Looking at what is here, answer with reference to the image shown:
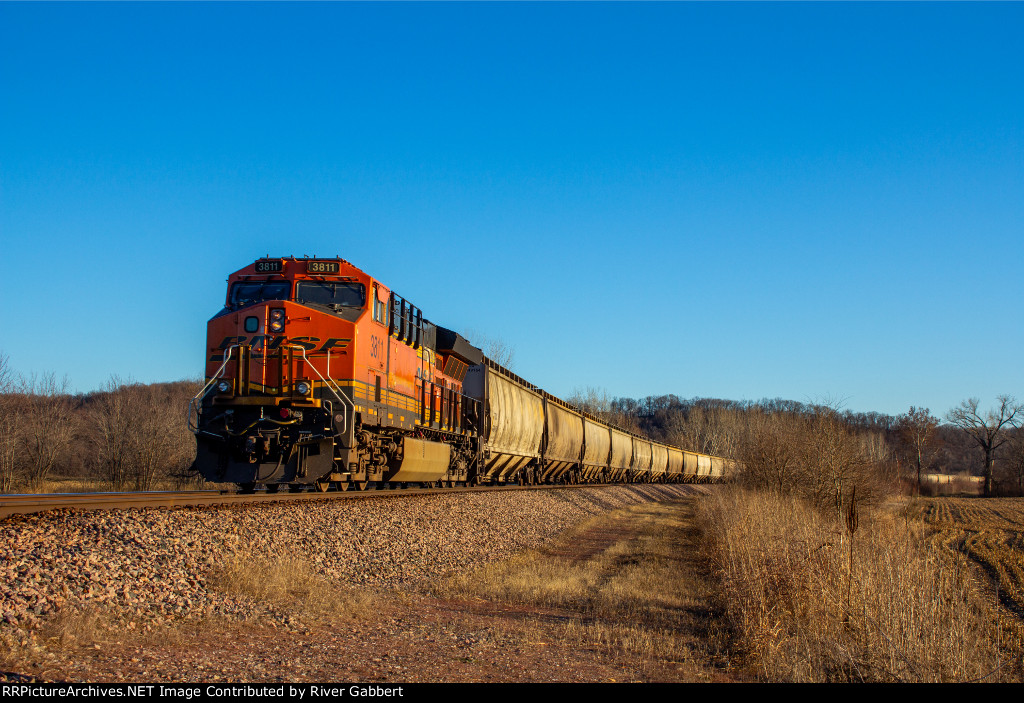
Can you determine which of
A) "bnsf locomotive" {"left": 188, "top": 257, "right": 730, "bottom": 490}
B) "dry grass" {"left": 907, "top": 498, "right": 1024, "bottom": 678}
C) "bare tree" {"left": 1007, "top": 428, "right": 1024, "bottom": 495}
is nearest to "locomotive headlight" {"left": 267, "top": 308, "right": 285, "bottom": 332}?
"bnsf locomotive" {"left": 188, "top": 257, "right": 730, "bottom": 490}

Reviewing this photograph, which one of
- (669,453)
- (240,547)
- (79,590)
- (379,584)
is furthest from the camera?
(669,453)

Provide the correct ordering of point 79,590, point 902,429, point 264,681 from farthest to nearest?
point 902,429
point 79,590
point 264,681

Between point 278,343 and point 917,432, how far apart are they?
274ft

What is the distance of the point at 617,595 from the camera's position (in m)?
10.4

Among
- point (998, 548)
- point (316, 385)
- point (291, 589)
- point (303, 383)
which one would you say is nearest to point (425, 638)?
point (291, 589)

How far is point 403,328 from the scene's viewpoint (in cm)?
1759

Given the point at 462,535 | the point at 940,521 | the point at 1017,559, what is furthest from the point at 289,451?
the point at 940,521

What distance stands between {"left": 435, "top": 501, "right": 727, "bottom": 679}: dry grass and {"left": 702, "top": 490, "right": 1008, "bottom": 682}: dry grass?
0.61 metres

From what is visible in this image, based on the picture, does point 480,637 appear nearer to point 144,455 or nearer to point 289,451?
point 289,451

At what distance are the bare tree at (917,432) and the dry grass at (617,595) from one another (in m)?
74.2

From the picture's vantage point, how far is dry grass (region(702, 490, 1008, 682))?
6.38 m

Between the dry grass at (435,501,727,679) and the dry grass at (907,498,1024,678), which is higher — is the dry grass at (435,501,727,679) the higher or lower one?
the higher one

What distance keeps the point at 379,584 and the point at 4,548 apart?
14.6ft

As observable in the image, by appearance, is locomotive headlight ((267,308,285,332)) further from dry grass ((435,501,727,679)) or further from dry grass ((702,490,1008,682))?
dry grass ((702,490,1008,682))
